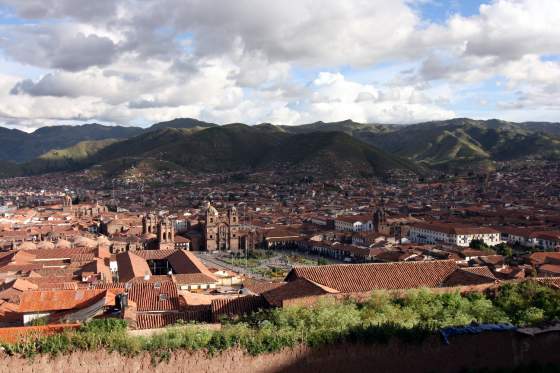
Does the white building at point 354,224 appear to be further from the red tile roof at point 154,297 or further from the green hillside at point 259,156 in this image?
the green hillside at point 259,156

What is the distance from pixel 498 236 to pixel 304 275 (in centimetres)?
4610

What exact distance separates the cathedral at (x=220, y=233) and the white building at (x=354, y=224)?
15.0 meters

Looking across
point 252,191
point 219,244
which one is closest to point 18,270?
point 219,244

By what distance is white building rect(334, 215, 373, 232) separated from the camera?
71125 mm

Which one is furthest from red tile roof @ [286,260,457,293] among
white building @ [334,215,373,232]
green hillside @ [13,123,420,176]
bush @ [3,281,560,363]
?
green hillside @ [13,123,420,176]

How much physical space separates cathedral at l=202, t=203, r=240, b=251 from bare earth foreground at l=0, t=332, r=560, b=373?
166 ft

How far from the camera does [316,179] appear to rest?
13712cm

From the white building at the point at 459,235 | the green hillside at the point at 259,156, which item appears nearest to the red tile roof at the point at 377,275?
the white building at the point at 459,235

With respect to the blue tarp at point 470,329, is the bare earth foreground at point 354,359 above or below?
below

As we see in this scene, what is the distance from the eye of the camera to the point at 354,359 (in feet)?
39.8

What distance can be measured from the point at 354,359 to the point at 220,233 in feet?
170

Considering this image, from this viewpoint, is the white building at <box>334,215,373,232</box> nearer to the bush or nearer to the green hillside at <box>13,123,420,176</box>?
the bush

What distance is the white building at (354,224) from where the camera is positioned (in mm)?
71125

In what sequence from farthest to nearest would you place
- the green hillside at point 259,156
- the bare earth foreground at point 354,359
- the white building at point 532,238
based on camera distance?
the green hillside at point 259,156, the white building at point 532,238, the bare earth foreground at point 354,359
